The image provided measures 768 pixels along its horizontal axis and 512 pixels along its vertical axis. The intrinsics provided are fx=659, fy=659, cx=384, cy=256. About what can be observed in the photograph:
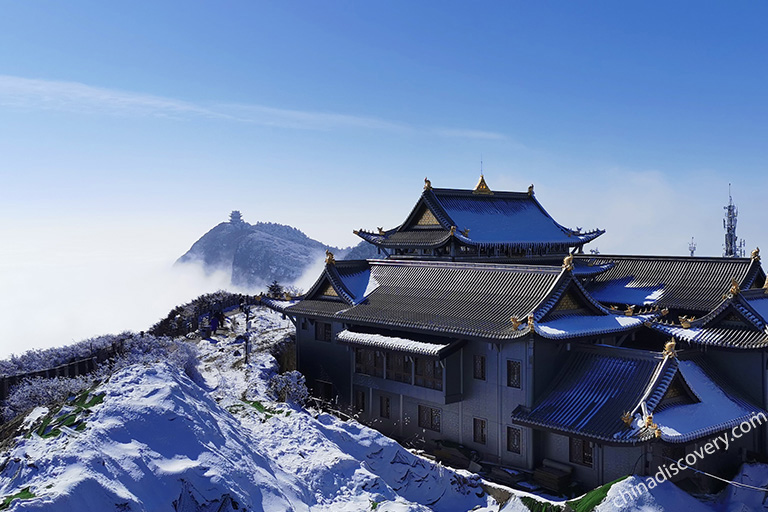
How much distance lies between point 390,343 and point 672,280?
15801mm

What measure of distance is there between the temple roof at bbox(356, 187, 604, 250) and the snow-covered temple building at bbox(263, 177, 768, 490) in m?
5.95

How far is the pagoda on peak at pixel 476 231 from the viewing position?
3766 cm

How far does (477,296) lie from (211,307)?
2743cm

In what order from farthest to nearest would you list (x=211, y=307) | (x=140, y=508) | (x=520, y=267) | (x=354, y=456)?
1. (x=211, y=307)
2. (x=520, y=267)
3. (x=354, y=456)
4. (x=140, y=508)

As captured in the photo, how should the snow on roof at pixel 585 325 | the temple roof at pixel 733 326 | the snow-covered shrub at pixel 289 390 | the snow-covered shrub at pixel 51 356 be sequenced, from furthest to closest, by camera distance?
1. the snow-covered shrub at pixel 51 356
2. the snow-covered shrub at pixel 289 390
3. the temple roof at pixel 733 326
4. the snow on roof at pixel 585 325

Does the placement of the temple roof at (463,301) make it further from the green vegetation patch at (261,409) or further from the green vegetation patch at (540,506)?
the green vegetation patch at (261,409)

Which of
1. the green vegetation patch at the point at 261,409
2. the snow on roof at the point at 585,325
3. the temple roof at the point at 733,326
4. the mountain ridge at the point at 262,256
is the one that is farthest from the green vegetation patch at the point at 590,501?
the mountain ridge at the point at 262,256

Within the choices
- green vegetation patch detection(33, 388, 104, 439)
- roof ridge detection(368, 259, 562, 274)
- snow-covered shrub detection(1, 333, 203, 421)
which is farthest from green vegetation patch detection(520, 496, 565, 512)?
snow-covered shrub detection(1, 333, 203, 421)

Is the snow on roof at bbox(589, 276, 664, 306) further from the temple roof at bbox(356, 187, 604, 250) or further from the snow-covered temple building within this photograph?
the temple roof at bbox(356, 187, 604, 250)

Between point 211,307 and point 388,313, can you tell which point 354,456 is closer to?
point 388,313

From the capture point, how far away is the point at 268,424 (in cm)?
2131

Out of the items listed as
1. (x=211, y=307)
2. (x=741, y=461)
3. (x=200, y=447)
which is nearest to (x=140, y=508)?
(x=200, y=447)

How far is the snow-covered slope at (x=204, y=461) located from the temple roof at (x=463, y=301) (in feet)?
18.9

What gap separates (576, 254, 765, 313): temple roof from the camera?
30.8 metres
